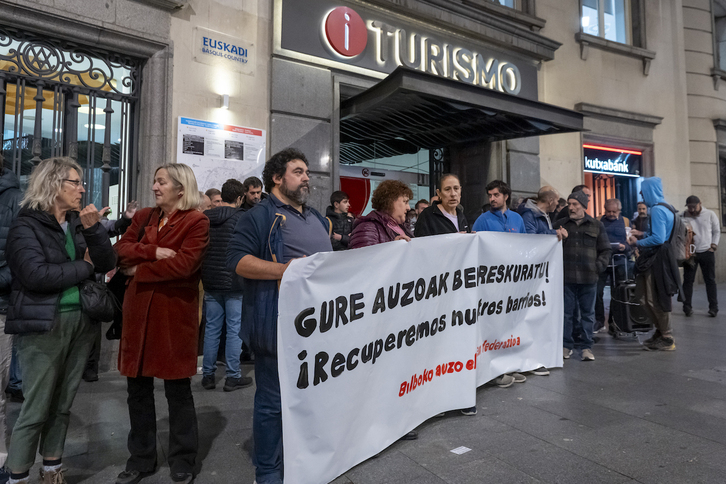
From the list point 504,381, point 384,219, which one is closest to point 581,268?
point 504,381

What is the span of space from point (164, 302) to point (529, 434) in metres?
2.50

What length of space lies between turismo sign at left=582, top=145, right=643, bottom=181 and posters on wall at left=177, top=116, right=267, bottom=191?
8047 millimetres

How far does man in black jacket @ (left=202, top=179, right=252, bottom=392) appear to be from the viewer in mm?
4738

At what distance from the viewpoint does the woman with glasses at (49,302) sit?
262 centimetres

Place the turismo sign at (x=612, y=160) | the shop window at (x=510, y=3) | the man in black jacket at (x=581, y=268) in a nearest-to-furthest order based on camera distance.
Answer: the man in black jacket at (x=581, y=268) → the shop window at (x=510, y=3) → the turismo sign at (x=612, y=160)

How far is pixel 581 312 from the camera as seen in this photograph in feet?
18.9

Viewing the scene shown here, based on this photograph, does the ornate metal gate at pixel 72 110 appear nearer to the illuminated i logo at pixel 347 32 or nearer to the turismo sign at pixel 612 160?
the illuminated i logo at pixel 347 32

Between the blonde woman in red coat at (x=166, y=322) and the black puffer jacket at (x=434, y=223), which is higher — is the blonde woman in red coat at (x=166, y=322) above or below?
below

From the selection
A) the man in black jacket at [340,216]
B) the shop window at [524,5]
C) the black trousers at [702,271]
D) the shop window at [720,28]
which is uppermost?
the shop window at [720,28]

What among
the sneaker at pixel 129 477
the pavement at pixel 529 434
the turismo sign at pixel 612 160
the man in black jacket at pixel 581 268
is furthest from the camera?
the turismo sign at pixel 612 160

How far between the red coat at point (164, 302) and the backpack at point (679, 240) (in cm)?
569

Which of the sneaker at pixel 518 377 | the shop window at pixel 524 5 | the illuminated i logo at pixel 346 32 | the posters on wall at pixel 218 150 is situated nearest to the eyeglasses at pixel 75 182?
the sneaker at pixel 518 377

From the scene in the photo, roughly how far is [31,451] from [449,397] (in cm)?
259

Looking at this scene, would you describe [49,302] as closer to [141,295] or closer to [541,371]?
[141,295]
